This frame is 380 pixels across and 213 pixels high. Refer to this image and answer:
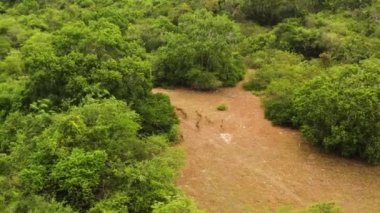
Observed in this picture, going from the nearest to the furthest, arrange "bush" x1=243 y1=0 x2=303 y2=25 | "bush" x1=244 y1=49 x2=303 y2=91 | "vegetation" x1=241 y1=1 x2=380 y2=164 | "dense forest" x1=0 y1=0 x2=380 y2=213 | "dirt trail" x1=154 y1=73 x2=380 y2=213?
"dense forest" x1=0 y1=0 x2=380 y2=213 → "dirt trail" x1=154 y1=73 x2=380 y2=213 → "vegetation" x1=241 y1=1 x2=380 y2=164 → "bush" x1=244 y1=49 x2=303 y2=91 → "bush" x1=243 y1=0 x2=303 y2=25

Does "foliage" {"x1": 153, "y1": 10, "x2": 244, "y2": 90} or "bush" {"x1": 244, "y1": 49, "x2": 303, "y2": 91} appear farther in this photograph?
"bush" {"x1": 244, "y1": 49, "x2": 303, "y2": 91}

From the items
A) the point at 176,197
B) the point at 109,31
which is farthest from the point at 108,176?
the point at 109,31

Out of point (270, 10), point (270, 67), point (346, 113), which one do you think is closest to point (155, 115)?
point (346, 113)

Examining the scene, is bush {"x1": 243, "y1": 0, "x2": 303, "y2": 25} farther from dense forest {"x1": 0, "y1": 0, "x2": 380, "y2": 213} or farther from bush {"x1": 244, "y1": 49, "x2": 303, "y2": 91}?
bush {"x1": 244, "y1": 49, "x2": 303, "y2": 91}

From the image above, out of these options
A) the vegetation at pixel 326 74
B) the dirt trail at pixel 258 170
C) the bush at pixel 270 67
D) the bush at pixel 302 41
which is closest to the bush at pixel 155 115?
the dirt trail at pixel 258 170

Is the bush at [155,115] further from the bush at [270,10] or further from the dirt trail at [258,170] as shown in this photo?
the bush at [270,10]

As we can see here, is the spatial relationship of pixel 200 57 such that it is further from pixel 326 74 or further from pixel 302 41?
pixel 302 41

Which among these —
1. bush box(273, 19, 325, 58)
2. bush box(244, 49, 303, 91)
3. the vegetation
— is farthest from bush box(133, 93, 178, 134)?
bush box(273, 19, 325, 58)
